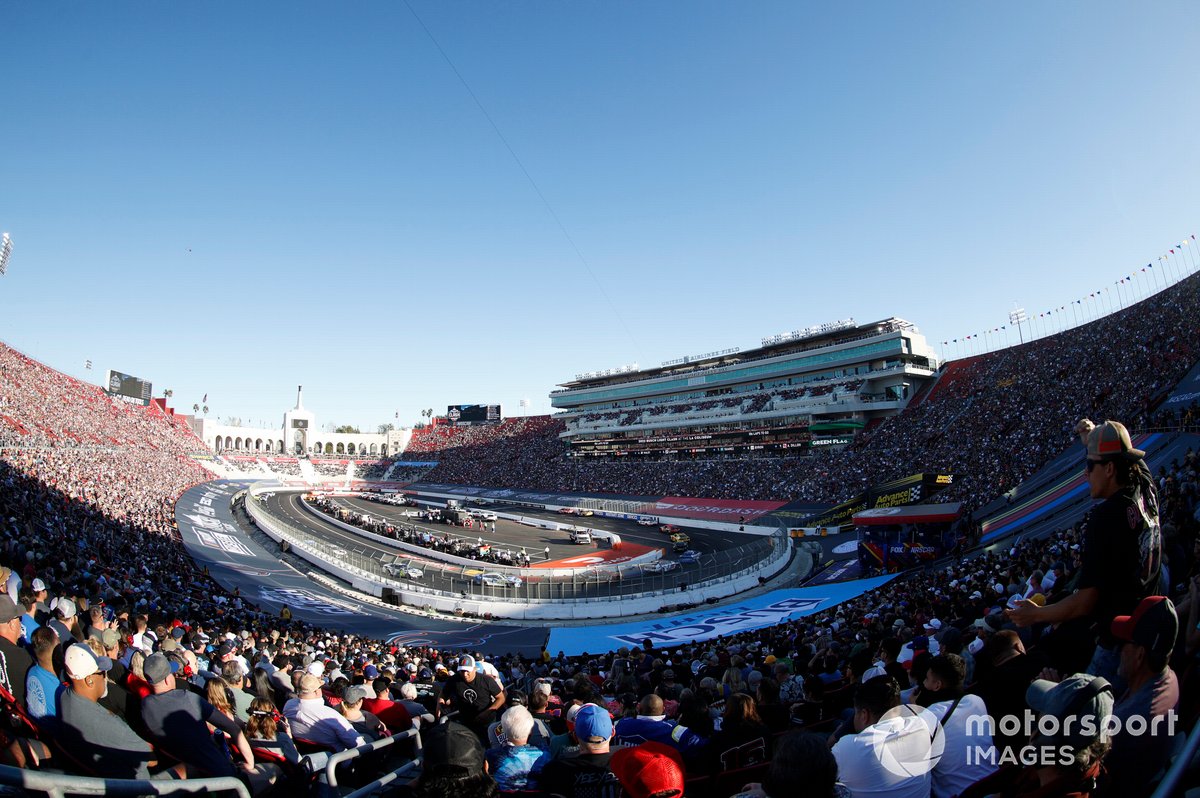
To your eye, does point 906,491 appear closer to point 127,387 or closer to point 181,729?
point 181,729

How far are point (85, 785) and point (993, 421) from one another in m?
47.3

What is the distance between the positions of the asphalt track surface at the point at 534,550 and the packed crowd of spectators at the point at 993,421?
Answer: 10.1 m

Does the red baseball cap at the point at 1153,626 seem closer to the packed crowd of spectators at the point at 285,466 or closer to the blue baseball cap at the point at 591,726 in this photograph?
the blue baseball cap at the point at 591,726

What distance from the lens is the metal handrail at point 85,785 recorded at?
230 centimetres

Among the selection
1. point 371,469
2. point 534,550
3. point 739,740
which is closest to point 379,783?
point 739,740

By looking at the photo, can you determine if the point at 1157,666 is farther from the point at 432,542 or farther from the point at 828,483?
the point at 828,483

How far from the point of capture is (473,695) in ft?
18.0

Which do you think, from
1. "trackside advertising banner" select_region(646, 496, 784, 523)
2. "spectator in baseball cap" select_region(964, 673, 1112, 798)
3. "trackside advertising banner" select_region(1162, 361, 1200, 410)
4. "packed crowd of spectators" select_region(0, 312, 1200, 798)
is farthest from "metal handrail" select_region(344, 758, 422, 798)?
"trackside advertising banner" select_region(646, 496, 784, 523)

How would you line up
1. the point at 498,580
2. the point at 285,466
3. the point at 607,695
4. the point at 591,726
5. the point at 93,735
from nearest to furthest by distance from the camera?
1. the point at 93,735
2. the point at 591,726
3. the point at 607,695
4. the point at 498,580
5. the point at 285,466

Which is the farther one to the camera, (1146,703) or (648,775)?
(648,775)

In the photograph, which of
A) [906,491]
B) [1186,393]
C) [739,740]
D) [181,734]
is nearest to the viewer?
[181,734]

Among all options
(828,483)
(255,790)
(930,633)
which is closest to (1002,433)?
(828,483)

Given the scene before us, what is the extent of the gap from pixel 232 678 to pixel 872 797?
5808mm

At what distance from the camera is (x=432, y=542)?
37.5 metres
